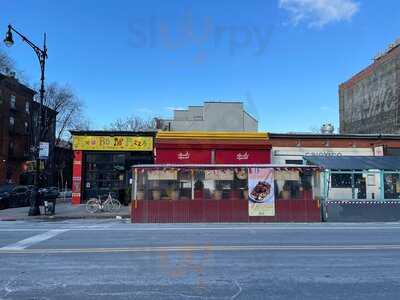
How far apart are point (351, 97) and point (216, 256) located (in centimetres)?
6099

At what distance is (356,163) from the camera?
23.1m

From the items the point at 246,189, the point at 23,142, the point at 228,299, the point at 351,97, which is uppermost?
the point at 351,97

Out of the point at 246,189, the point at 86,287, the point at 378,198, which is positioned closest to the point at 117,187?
the point at 246,189

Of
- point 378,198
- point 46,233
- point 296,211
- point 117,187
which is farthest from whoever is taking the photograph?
point 117,187

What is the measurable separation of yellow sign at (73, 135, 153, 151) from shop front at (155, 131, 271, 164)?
2.37 metres

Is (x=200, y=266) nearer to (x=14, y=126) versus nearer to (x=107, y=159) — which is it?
(x=107, y=159)

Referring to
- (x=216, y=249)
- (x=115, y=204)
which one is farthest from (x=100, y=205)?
(x=216, y=249)

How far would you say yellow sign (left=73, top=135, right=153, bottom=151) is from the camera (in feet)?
106

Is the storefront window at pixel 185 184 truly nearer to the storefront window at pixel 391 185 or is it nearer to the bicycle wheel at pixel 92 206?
the bicycle wheel at pixel 92 206

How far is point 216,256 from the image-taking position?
10.3 metres

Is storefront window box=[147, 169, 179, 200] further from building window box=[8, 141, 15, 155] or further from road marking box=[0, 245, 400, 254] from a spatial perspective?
building window box=[8, 141, 15, 155]

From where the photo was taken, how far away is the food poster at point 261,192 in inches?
809

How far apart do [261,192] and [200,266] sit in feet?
38.7

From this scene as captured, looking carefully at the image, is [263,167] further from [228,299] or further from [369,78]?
[369,78]
